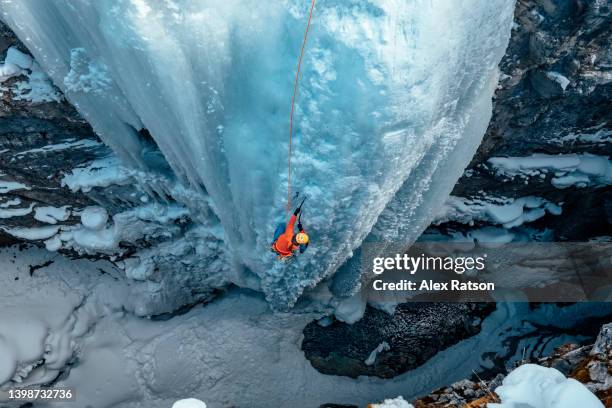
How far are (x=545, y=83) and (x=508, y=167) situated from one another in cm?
148

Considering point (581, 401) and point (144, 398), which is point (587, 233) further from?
point (144, 398)

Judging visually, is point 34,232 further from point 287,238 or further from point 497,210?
point 497,210

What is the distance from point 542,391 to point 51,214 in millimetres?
5990


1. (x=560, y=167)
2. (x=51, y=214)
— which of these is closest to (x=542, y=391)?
(x=560, y=167)

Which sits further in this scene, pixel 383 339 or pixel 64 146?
pixel 383 339

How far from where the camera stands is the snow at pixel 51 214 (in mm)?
6340

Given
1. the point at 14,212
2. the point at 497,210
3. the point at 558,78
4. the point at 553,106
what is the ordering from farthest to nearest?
the point at 497,210, the point at 14,212, the point at 553,106, the point at 558,78

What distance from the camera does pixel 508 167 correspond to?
638 cm

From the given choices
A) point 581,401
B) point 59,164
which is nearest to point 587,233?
point 581,401

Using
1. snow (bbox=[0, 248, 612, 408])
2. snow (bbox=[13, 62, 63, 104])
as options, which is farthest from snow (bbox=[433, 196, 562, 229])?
snow (bbox=[13, 62, 63, 104])

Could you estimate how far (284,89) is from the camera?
3.90m

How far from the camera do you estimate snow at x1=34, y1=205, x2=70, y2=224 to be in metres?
6.34

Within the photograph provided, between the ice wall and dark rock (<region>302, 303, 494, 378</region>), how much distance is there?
9.63ft

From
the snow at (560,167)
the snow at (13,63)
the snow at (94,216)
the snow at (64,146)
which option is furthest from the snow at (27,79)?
the snow at (560,167)
